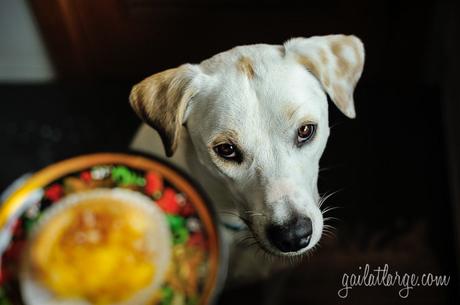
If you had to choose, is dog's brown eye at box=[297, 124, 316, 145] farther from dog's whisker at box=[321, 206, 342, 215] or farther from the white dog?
dog's whisker at box=[321, 206, 342, 215]

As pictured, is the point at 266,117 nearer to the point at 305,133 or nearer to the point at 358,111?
the point at 305,133

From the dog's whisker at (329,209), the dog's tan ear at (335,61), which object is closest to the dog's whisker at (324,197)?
the dog's whisker at (329,209)

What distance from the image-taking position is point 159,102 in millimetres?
607

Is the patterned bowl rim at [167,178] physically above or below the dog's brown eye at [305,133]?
below

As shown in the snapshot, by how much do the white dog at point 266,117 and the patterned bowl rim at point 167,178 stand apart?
0.03 m

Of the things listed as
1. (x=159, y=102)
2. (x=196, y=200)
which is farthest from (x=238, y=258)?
(x=159, y=102)

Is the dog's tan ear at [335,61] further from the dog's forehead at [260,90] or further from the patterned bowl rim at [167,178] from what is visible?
the patterned bowl rim at [167,178]

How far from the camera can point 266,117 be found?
569mm

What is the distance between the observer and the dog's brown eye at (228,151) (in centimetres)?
59

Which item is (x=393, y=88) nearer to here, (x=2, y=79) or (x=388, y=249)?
(x=388, y=249)

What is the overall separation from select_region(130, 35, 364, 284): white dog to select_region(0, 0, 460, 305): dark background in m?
0.07

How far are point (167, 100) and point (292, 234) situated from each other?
21 centimetres

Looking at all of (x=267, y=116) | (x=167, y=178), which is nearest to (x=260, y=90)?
(x=267, y=116)

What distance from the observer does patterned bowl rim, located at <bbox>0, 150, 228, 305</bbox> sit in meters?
0.61
